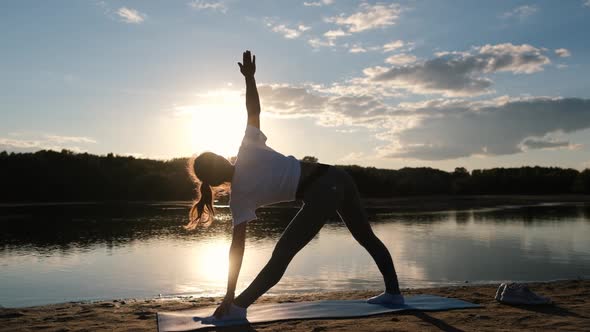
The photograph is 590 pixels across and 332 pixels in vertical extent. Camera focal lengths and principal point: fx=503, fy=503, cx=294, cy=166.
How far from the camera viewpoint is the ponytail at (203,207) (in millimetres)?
4547

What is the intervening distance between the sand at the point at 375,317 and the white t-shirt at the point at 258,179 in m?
1.12

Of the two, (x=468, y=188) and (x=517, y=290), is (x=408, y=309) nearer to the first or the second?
(x=517, y=290)

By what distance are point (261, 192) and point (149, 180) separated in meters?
65.1

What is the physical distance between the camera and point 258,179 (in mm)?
4238

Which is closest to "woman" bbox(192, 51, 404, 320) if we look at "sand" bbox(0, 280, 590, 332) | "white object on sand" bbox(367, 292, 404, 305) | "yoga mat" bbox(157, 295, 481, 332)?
"yoga mat" bbox(157, 295, 481, 332)

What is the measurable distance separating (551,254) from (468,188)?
65.6 meters

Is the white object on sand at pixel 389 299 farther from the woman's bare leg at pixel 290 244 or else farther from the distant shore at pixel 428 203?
the distant shore at pixel 428 203

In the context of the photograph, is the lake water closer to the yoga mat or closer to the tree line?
the yoga mat

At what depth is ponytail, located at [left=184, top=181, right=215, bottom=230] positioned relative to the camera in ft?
14.9

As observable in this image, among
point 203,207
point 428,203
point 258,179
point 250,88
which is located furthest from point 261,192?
point 428,203

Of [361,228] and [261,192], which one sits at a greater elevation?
[261,192]

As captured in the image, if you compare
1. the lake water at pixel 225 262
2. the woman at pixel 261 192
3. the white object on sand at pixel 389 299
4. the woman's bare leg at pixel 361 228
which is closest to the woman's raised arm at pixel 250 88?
the woman at pixel 261 192

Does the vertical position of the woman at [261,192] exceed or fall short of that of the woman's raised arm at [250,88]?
it falls short

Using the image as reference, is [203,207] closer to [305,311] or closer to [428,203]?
[305,311]
